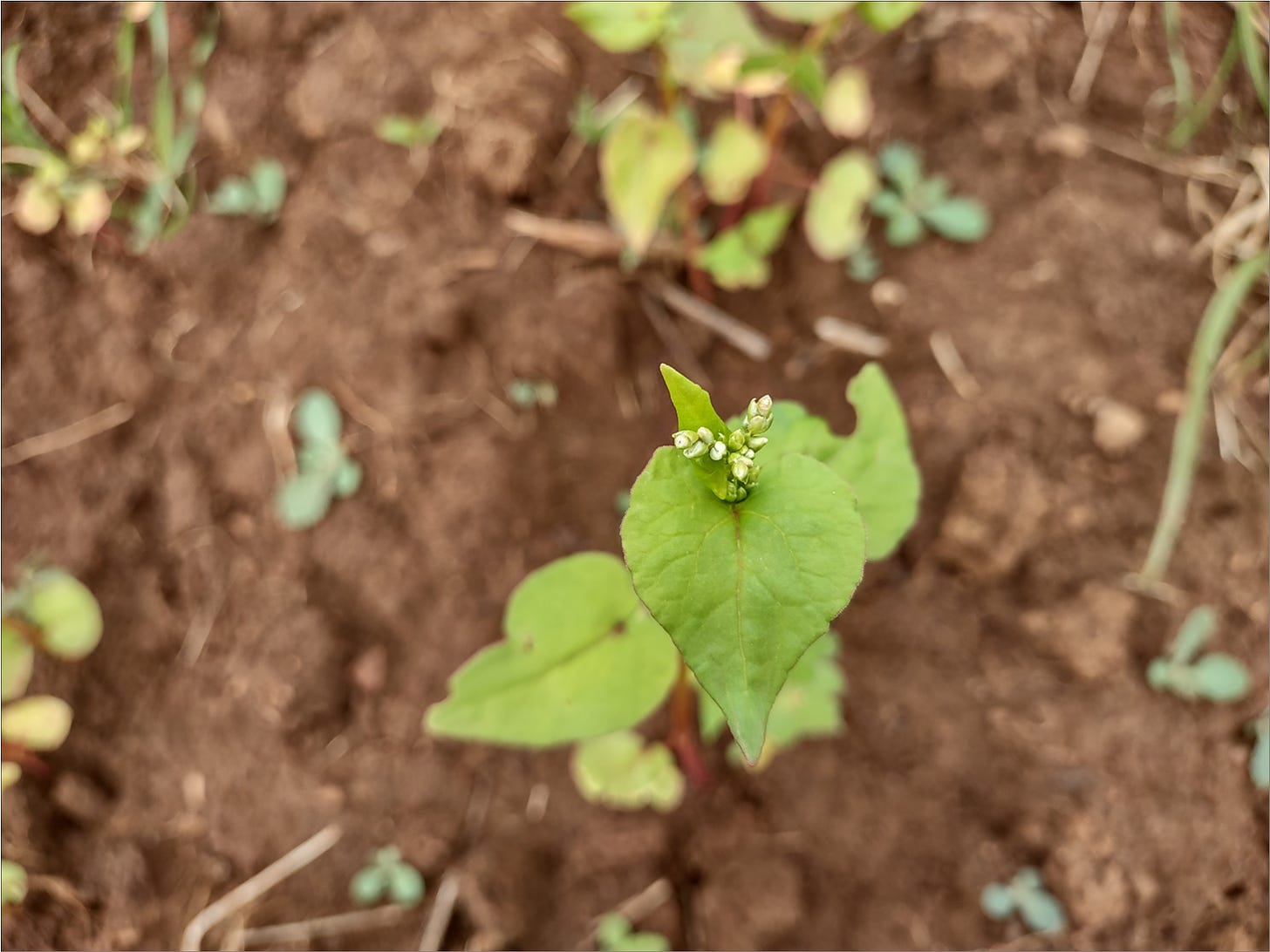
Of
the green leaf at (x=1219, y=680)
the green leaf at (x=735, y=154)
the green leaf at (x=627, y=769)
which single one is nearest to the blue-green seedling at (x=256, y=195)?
the green leaf at (x=735, y=154)

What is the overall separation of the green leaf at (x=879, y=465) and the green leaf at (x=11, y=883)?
2314 mm

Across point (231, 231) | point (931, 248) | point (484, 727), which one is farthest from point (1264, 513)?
point (231, 231)

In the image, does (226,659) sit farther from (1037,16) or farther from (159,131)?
(1037,16)

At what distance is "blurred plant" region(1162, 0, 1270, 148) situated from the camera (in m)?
2.85

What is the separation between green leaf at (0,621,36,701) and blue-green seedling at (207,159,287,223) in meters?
1.41

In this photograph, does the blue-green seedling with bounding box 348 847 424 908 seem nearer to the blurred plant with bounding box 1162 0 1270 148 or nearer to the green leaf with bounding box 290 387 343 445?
the green leaf with bounding box 290 387 343 445

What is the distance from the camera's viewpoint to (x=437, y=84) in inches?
112

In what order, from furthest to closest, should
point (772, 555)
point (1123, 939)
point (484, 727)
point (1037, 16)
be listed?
point (1037, 16), point (1123, 939), point (484, 727), point (772, 555)

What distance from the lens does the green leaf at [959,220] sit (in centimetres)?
274

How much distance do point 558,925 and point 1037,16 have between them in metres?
3.31

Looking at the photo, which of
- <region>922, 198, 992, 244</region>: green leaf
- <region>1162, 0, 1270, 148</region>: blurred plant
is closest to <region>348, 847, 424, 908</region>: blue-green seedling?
<region>922, 198, 992, 244</region>: green leaf

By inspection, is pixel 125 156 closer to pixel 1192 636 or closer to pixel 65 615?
pixel 65 615

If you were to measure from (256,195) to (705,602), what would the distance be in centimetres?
236

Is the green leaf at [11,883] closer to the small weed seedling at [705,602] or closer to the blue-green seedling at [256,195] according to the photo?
the small weed seedling at [705,602]
